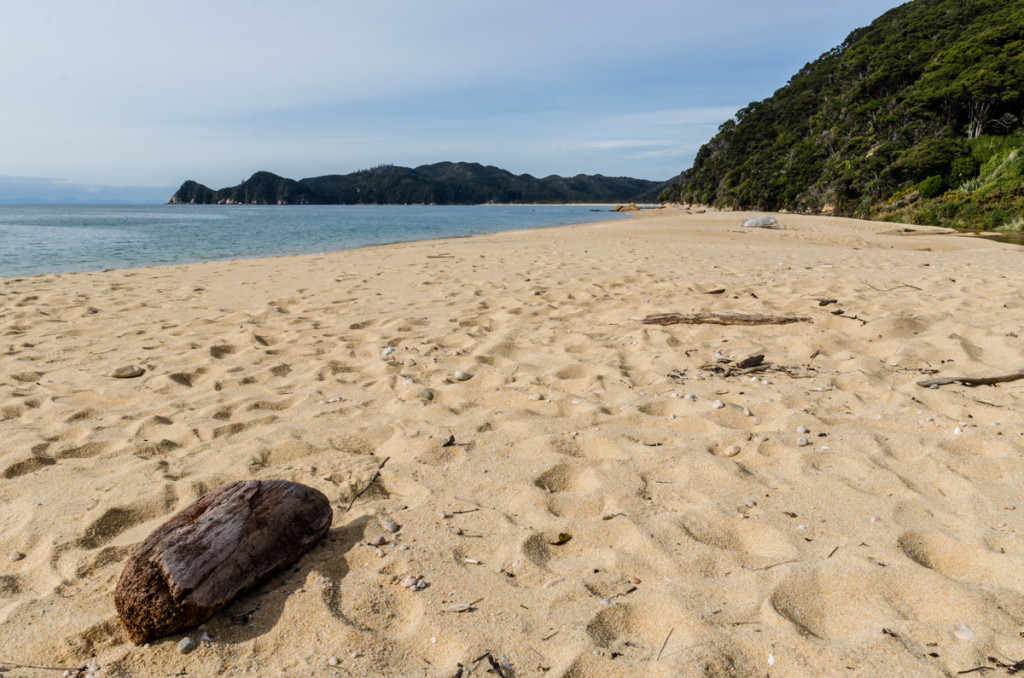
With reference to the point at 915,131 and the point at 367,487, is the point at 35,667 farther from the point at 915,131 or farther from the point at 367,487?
the point at 915,131

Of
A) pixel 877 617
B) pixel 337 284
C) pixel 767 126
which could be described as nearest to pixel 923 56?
pixel 767 126

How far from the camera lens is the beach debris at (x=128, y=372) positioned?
13.4ft

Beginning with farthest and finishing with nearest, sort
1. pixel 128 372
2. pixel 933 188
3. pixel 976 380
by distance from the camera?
pixel 933 188 < pixel 128 372 < pixel 976 380

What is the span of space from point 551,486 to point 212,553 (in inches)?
56.1

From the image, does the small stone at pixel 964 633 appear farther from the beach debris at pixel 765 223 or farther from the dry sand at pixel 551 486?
the beach debris at pixel 765 223

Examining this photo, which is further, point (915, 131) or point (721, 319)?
point (915, 131)

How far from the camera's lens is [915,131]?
110ft

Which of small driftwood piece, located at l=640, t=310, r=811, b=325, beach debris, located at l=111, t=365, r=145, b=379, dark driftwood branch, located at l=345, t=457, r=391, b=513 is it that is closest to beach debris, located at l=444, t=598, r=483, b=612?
dark driftwood branch, located at l=345, t=457, r=391, b=513

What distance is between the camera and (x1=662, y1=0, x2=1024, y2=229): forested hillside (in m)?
24.1

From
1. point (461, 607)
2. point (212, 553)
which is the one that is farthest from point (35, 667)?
point (461, 607)

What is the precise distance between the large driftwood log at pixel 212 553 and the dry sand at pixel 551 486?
0.08m

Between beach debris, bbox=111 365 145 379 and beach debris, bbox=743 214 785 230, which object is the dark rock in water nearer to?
beach debris, bbox=743 214 785 230

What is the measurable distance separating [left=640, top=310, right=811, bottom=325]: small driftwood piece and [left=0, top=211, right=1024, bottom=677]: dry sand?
17 cm

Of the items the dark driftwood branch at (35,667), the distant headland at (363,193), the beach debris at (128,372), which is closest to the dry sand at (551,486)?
the dark driftwood branch at (35,667)
